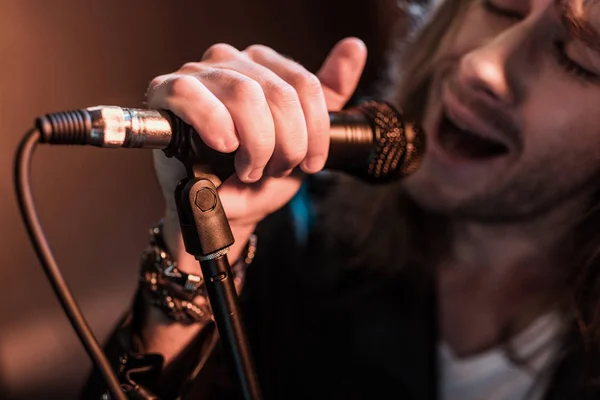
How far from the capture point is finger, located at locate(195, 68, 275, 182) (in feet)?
1.58

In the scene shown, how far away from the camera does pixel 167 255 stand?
25.1 inches

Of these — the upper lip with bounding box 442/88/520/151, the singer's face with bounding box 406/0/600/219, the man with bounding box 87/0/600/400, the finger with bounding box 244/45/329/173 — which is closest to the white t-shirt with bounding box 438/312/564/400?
the man with bounding box 87/0/600/400

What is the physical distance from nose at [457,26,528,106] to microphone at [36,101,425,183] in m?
0.17

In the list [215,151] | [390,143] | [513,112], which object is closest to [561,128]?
[513,112]

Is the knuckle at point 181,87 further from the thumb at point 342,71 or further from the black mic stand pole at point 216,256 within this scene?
the thumb at point 342,71

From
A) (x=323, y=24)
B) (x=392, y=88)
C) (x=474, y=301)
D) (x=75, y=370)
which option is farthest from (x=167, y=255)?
(x=323, y=24)

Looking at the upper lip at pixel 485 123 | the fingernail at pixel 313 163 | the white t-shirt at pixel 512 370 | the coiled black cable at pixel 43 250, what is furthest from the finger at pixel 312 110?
the white t-shirt at pixel 512 370

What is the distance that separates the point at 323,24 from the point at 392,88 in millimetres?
237

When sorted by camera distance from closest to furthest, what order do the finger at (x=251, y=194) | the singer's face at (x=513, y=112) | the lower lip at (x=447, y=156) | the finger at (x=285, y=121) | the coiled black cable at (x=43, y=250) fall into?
the coiled black cable at (x=43, y=250) < the finger at (x=285, y=121) < the finger at (x=251, y=194) < the singer's face at (x=513, y=112) < the lower lip at (x=447, y=156)

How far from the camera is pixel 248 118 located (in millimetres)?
481

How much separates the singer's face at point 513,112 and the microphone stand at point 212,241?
0.44 meters

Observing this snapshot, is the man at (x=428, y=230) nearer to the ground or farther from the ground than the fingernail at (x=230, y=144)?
nearer to the ground

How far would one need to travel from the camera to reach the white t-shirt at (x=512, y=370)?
2.94 feet

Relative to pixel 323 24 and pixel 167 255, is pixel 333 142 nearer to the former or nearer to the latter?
pixel 167 255
